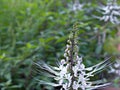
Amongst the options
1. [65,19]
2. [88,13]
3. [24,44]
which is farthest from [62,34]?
[88,13]

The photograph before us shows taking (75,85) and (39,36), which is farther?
(39,36)

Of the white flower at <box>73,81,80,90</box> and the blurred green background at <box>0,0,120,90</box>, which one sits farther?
the blurred green background at <box>0,0,120,90</box>

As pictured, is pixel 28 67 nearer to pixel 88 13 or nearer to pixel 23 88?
pixel 23 88

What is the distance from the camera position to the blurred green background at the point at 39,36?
2438 millimetres

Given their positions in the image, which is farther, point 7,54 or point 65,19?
point 65,19

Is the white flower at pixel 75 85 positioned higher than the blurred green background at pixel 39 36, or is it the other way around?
the blurred green background at pixel 39 36

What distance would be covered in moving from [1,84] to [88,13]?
1.19 metres

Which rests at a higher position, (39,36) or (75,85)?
(39,36)

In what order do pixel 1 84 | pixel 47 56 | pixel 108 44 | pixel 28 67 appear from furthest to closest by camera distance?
pixel 108 44 → pixel 47 56 → pixel 28 67 → pixel 1 84

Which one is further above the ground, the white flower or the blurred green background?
the blurred green background

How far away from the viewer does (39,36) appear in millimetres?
2748

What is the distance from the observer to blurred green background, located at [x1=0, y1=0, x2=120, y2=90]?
2438 mm

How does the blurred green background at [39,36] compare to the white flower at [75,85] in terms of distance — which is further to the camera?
the blurred green background at [39,36]

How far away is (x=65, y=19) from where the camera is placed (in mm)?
2740
